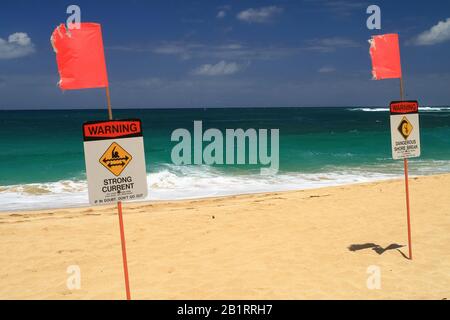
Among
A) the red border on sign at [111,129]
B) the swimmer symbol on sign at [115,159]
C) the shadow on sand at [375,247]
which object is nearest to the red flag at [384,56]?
the shadow on sand at [375,247]

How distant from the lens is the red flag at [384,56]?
5.75m

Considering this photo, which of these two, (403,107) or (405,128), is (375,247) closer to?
(405,128)

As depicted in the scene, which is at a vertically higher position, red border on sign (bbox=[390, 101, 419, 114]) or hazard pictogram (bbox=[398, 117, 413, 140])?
red border on sign (bbox=[390, 101, 419, 114])

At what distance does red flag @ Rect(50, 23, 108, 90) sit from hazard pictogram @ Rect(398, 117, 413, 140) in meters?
4.14

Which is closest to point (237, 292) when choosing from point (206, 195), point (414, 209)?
point (414, 209)

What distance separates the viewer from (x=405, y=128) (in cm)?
593

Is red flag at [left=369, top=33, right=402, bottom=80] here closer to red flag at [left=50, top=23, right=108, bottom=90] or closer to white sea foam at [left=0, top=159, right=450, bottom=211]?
red flag at [left=50, top=23, right=108, bottom=90]

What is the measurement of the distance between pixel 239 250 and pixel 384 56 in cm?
373

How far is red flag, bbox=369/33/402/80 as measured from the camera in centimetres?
575

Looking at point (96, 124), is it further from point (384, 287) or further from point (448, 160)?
point (448, 160)

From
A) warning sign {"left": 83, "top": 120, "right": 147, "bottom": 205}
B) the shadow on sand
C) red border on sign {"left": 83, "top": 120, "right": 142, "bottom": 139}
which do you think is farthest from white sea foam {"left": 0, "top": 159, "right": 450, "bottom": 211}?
red border on sign {"left": 83, "top": 120, "right": 142, "bottom": 139}

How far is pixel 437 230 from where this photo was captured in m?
7.52

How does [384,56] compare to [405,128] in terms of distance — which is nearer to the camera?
[384,56]

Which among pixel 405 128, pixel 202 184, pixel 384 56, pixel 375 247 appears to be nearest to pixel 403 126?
pixel 405 128
